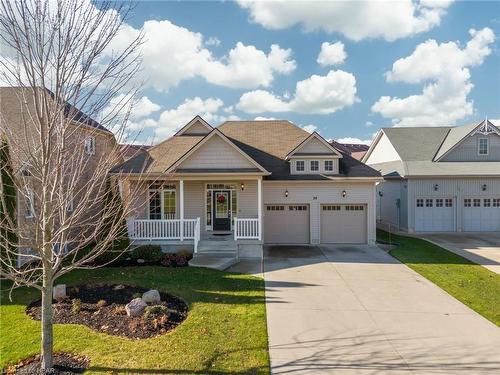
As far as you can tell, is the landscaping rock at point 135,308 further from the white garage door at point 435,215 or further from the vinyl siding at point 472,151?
the vinyl siding at point 472,151

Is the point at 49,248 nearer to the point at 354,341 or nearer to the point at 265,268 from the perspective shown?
the point at 354,341

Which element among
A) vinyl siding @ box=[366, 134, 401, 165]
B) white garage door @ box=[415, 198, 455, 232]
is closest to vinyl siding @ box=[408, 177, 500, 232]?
white garage door @ box=[415, 198, 455, 232]

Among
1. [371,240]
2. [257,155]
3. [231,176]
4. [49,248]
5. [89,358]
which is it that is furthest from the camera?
[257,155]

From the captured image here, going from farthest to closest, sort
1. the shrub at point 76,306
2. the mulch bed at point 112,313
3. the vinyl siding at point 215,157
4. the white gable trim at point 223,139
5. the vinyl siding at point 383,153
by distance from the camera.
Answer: the vinyl siding at point 383,153 < the vinyl siding at point 215,157 < the white gable trim at point 223,139 < the shrub at point 76,306 < the mulch bed at point 112,313

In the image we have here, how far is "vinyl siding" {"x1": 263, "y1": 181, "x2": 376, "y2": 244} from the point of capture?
1650 cm

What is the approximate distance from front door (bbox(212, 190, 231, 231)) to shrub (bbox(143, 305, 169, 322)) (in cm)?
879

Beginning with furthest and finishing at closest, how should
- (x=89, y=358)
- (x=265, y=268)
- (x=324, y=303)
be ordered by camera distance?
(x=265, y=268), (x=324, y=303), (x=89, y=358)

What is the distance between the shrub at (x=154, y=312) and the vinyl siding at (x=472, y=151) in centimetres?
2090

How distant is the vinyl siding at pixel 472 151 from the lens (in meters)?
21.6

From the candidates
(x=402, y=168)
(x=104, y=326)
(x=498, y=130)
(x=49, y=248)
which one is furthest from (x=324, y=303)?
(x=498, y=130)

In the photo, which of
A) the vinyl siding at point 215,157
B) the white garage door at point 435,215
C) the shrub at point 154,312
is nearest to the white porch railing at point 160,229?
the vinyl siding at point 215,157

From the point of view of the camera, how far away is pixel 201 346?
5.98m

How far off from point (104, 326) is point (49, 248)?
2594 millimetres

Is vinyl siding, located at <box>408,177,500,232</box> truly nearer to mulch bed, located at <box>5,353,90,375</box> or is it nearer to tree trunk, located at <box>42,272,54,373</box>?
mulch bed, located at <box>5,353,90,375</box>
